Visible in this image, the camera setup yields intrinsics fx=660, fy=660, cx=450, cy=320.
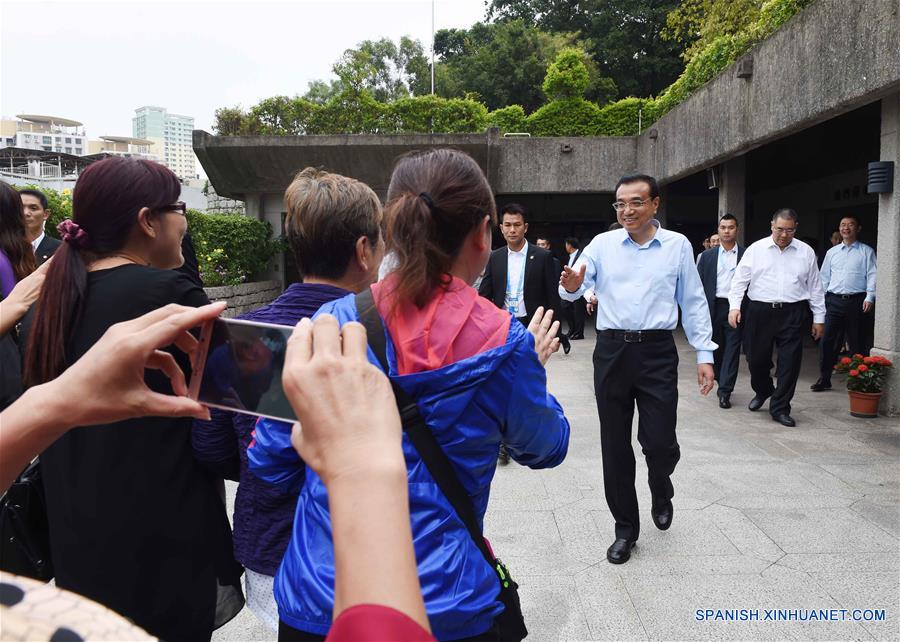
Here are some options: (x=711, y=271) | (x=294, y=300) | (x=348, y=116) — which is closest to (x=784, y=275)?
(x=711, y=271)

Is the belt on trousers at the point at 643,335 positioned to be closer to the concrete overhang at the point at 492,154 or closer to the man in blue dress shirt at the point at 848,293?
the man in blue dress shirt at the point at 848,293

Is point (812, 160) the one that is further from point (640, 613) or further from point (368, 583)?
point (368, 583)

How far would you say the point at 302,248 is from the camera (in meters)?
1.98

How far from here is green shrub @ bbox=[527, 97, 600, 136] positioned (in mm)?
15492

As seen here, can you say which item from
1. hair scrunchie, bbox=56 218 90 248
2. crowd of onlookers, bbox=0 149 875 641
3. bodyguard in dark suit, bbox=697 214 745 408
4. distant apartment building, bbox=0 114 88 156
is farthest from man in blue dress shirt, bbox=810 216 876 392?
distant apartment building, bbox=0 114 88 156

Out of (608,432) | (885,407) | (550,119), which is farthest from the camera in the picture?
(550,119)

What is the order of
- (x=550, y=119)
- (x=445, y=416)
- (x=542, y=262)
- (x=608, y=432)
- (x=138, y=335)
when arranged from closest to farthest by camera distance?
(x=138, y=335) < (x=445, y=416) < (x=608, y=432) < (x=542, y=262) < (x=550, y=119)

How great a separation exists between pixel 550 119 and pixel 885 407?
10775 millimetres

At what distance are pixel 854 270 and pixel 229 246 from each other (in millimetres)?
10791

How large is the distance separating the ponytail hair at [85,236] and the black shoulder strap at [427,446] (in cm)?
84

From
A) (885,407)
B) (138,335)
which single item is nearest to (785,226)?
(885,407)

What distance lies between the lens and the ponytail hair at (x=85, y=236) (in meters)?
1.67

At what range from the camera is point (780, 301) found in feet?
22.0

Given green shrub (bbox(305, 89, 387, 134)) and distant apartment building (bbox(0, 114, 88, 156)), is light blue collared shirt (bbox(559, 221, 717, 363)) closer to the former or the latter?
green shrub (bbox(305, 89, 387, 134))
